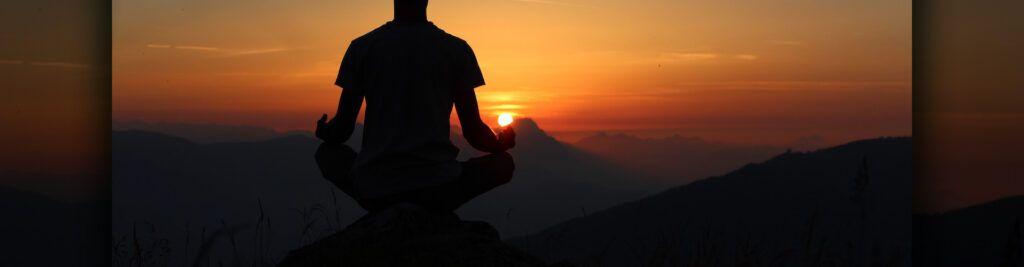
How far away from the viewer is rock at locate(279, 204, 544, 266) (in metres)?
6.11

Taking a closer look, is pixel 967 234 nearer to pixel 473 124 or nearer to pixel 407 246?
pixel 473 124

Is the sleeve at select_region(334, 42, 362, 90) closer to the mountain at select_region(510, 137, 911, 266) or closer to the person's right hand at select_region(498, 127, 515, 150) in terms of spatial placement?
the person's right hand at select_region(498, 127, 515, 150)

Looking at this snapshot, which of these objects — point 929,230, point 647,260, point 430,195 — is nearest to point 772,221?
point 929,230

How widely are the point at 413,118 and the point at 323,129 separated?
644 mm

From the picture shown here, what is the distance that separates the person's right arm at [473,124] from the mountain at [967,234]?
3148mm

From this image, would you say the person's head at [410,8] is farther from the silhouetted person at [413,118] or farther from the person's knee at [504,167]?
the person's knee at [504,167]

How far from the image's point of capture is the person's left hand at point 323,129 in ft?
23.9

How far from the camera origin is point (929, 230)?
821cm

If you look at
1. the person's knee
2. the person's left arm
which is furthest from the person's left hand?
the person's knee

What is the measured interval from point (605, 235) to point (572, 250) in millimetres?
4536

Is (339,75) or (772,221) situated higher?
(339,75)

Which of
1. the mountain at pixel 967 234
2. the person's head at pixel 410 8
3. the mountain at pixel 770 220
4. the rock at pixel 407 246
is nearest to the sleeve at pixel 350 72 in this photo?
the person's head at pixel 410 8

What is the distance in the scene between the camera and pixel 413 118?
23.0 feet

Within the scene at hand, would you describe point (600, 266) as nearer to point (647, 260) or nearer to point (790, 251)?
point (647, 260)
